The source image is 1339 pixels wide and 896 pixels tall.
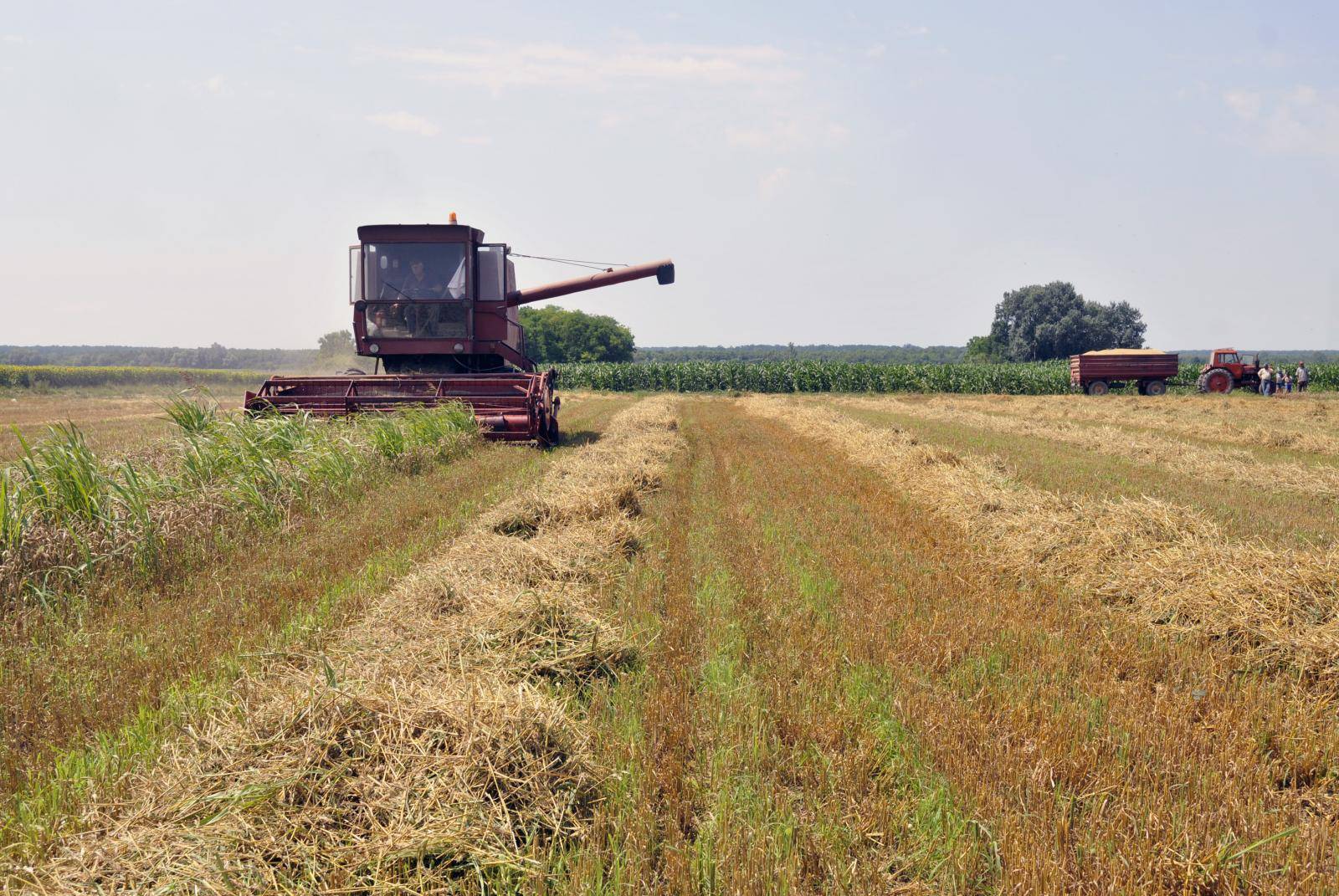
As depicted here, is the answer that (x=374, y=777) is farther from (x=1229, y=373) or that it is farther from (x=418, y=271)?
(x=1229, y=373)

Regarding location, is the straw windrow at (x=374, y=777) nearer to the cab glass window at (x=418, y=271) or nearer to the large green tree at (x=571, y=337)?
the cab glass window at (x=418, y=271)

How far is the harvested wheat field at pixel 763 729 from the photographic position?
102 inches

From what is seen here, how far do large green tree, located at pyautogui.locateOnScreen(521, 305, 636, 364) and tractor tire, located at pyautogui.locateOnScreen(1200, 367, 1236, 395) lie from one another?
62.1 metres

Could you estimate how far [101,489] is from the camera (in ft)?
20.3

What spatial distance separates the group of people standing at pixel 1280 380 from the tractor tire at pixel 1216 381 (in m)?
1.47

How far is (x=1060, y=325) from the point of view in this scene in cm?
8219

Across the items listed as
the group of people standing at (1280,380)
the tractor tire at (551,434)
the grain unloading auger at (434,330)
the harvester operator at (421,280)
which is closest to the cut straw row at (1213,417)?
the group of people standing at (1280,380)

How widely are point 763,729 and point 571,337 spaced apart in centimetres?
9207

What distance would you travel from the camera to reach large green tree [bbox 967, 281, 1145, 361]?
8212 cm

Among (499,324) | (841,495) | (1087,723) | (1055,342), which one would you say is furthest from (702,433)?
(1055,342)

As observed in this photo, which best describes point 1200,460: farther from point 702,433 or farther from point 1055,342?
point 1055,342

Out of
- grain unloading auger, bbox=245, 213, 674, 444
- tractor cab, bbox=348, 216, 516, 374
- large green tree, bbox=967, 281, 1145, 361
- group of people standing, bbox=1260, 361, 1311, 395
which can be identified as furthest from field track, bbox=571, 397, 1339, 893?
large green tree, bbox=967, 281, 1145, 361

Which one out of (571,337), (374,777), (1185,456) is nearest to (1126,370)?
(1185,456)

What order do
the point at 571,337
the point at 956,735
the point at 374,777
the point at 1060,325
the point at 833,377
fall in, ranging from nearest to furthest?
the point at 374,777 → the point at 956,735 → the point at 833,377 → the point at 1060,325 → the point at 571,337
